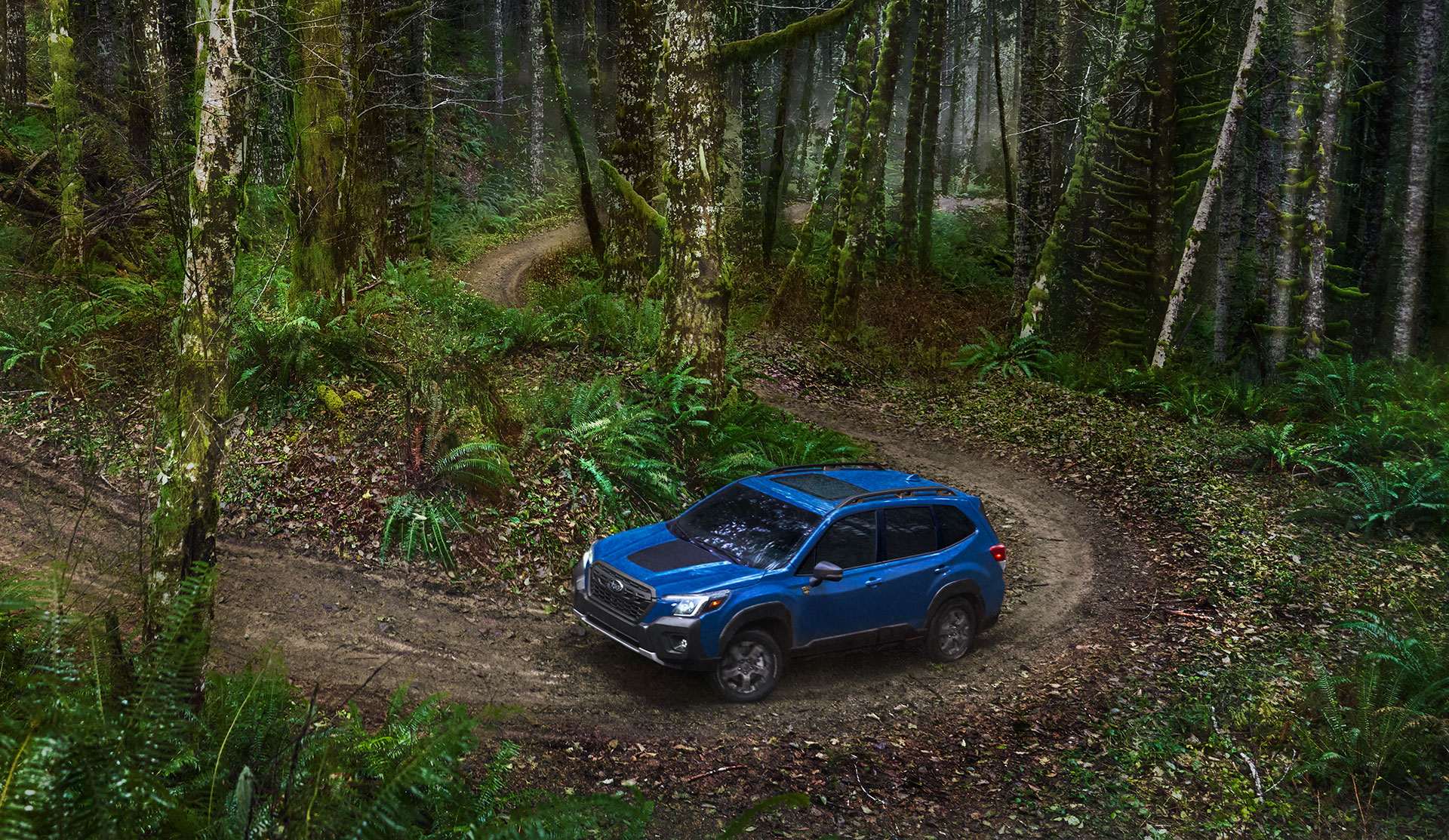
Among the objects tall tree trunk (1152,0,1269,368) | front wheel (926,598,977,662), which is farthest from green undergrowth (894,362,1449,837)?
tall tree trunk (1152,0,1269,368)

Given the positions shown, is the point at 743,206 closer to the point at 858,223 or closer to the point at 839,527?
the point at 858,223

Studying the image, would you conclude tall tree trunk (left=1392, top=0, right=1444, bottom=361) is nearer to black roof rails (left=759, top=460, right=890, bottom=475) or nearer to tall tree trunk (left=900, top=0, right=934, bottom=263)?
tall tree trunk (left=900, top=0, right=934, bottom=263)

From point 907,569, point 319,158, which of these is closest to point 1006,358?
point 907,569

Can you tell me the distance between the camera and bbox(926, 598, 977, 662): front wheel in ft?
28.9

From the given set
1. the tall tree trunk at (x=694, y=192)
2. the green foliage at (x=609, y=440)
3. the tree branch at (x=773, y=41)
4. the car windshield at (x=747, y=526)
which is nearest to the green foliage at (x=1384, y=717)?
the car windshield at (x=747, y=526)

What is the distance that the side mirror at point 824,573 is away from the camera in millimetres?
7730

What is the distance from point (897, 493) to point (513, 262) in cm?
2021

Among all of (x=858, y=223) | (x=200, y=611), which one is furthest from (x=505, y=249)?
(x=200, y=611)

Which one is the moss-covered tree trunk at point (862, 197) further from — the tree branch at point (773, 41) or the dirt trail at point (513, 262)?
the dirt trail at point (513, 262)

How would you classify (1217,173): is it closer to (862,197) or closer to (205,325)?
(862,197)

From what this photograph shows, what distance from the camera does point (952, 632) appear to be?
8.93 meters

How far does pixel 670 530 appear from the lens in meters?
8.76

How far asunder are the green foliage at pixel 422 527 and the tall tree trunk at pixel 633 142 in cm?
829

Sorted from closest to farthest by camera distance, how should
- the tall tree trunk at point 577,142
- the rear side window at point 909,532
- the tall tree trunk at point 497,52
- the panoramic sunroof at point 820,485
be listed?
the rear side window at point 909,532, the panoramic sunroof at point 820,485, the tall tree trunk at point 577,142, the tall tree trunk at point 497,52
